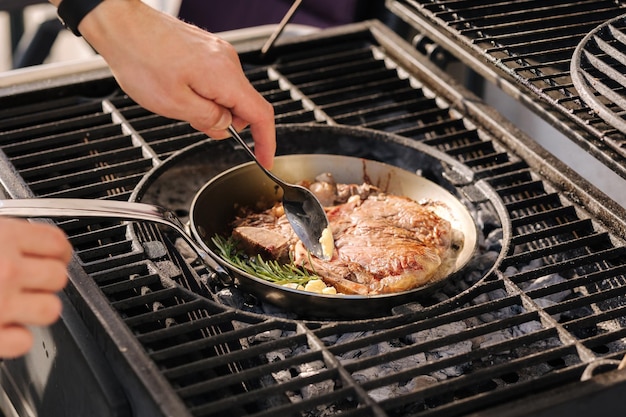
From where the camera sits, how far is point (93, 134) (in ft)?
9.20

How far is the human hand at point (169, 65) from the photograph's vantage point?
2.14m

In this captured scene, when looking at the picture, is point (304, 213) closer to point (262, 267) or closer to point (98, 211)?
point (262, 267)

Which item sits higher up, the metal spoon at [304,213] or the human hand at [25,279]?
the metal spoon at [304,213]

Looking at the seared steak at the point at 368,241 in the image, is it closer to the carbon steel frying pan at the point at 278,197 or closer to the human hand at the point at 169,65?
the carbon steel frying pan at the point at 278,197

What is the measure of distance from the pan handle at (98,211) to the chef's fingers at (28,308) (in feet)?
1.64

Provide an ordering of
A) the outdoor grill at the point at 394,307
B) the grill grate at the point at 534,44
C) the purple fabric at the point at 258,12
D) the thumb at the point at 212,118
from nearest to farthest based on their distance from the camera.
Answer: the outdoor grill at the point at 394,307, the thumb at the point at 212,118, the grill grate at the point at 534,44, the purple fabric at the point at 258,12

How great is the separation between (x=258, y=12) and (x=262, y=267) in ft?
8.70

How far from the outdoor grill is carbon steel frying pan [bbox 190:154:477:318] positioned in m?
0.07

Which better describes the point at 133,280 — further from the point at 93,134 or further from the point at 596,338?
the point at 596,338

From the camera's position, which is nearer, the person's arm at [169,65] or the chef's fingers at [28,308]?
the chef's fingers at [28,308]

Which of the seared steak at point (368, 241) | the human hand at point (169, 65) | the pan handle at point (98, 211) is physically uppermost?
the human hand at point (169, 65)

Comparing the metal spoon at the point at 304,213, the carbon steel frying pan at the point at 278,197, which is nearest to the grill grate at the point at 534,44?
the carbon steel frying pan at the point at 278,197

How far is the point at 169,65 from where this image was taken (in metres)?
2.15

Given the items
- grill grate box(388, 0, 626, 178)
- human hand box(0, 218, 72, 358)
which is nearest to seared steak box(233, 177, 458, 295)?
grill grate box(388, 0, 626, 178)
